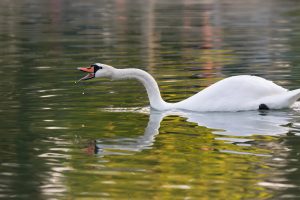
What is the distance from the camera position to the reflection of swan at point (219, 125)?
13.9 meters

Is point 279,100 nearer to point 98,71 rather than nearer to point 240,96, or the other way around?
point 240,96

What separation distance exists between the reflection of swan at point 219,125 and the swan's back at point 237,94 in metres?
0.12

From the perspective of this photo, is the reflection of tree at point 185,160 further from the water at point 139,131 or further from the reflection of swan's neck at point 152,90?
the reflection of swan's neck at point 152,90

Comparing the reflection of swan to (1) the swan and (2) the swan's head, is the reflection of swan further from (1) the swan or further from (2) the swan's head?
(2) the swan's head

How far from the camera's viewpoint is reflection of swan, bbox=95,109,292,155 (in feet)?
45.5

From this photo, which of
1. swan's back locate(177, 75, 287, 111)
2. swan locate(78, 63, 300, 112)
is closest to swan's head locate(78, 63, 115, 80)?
swan locate(78, 63, 300, 112)

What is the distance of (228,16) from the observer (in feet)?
171

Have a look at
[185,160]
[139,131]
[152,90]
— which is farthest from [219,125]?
[185,160]

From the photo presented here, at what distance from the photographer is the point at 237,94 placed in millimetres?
16375

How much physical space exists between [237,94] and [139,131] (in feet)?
6.27

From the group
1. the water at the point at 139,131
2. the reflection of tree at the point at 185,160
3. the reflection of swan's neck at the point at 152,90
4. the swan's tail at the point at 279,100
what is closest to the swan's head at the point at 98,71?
the reflection of swan's neck at the point at 152,90

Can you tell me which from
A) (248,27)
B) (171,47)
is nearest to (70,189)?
(171,47)

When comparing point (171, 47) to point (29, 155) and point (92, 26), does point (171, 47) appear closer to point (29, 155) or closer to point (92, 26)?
point (92, 26)

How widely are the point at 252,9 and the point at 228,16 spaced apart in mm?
8171
